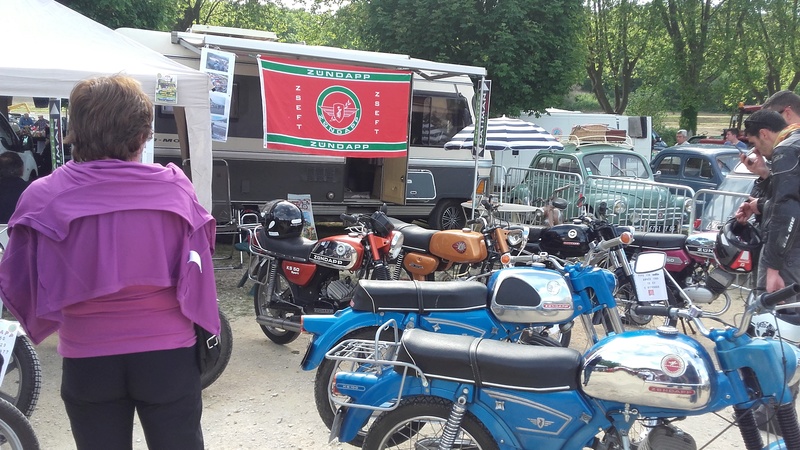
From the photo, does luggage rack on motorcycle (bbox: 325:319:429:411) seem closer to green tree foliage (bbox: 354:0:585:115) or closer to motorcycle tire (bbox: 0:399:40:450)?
motorcycle tire (bbox: 0:399:40:450)

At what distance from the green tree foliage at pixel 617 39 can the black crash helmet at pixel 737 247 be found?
20.8 metres

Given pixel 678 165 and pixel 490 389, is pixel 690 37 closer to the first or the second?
pixel 678 165

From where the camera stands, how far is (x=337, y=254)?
17.3 ft

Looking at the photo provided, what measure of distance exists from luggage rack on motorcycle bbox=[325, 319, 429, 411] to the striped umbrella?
7.06m

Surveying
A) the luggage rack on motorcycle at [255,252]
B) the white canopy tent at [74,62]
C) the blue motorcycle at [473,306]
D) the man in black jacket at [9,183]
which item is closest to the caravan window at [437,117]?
the white canopy tent at [74,62]

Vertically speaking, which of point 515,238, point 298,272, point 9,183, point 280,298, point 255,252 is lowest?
point 280,298

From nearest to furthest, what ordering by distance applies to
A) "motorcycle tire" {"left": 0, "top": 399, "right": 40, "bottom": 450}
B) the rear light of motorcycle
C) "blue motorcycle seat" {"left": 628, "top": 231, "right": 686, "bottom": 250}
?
"motorcycle tire" {"left": 0, "top": 399, "right": 40, "bottom": 450}
the rear light of motorcycle
"blue motorcycle seat" {"left": 628, "top": 231, "right": 686, "bottom": 250}

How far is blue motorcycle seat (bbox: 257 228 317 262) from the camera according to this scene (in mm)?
5336

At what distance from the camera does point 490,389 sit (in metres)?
2.86

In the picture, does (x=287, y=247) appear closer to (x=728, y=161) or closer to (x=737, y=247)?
(x=737, y=247)

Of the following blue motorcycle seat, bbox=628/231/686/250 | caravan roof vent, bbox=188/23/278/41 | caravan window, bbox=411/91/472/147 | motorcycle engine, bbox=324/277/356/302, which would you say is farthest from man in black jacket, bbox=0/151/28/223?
caravan window, bbox=411/91/472/147

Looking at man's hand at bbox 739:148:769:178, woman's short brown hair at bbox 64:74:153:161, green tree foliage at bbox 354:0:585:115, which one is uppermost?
green tree foliage at bbox 354:0:585:115

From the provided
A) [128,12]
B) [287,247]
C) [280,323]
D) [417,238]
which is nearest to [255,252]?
[287,247]

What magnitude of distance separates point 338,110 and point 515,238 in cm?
366
